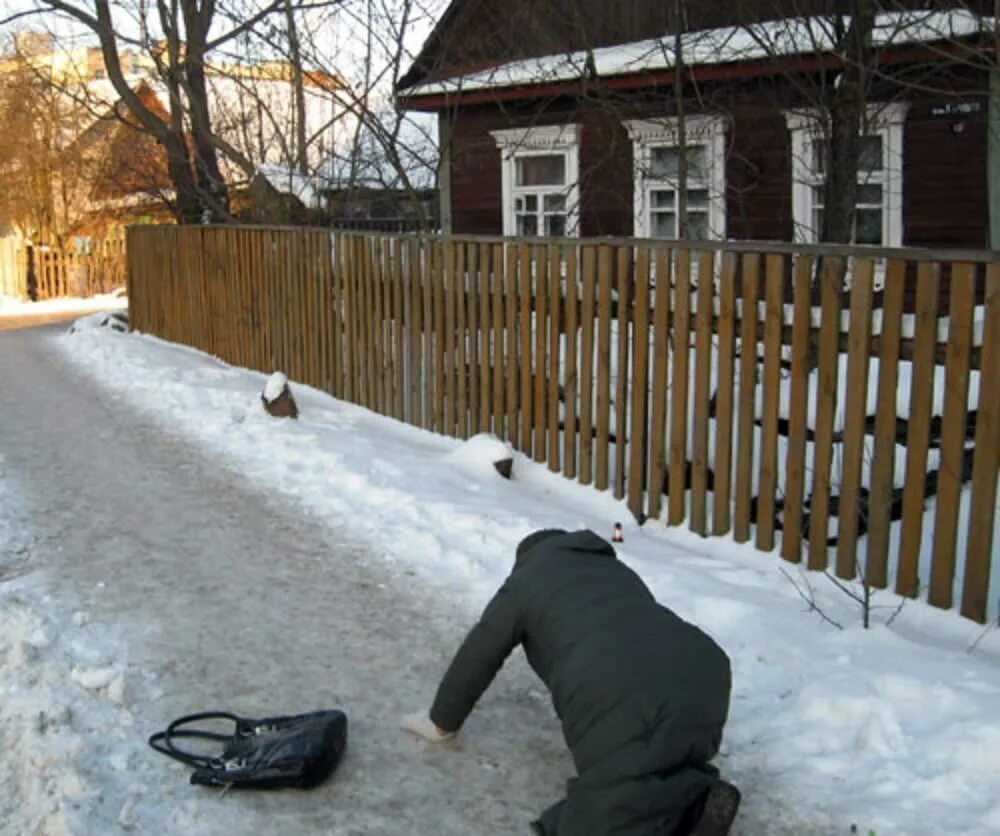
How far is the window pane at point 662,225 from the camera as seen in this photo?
13.4 metres

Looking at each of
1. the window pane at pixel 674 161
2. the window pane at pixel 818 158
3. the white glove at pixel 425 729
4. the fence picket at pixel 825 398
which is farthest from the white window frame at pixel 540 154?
the white glove at pixel 425 729

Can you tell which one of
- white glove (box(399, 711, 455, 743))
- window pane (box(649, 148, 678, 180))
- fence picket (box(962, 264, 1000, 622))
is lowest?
white glove (box(399, 711, 455, 743))

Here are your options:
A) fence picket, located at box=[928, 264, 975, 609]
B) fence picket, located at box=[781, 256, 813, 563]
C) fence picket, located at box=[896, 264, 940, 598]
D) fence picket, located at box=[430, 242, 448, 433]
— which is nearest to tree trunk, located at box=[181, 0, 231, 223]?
fence picket, located at box=[430, 242, 448, 433]

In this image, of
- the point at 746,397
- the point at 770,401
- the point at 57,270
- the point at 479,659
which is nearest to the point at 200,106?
the point at 746,397

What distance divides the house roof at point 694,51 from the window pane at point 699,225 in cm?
187

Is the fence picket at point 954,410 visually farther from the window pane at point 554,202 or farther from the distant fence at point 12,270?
the distant fence at point 12,270

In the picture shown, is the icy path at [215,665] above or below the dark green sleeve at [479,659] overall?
below

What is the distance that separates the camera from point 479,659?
3518mm

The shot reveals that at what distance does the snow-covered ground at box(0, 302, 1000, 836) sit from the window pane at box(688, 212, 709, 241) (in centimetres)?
603

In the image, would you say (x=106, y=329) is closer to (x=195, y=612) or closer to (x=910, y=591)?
(x=195, y=612)

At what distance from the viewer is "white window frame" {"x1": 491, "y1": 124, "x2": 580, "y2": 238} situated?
14023 mm

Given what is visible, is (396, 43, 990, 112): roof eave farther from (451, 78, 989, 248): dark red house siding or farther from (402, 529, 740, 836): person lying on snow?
(402, 529, 740, 836): person lying on snow

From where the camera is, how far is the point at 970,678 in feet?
13.3

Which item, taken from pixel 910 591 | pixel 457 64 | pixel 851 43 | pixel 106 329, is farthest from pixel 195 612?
pixel 106 329
